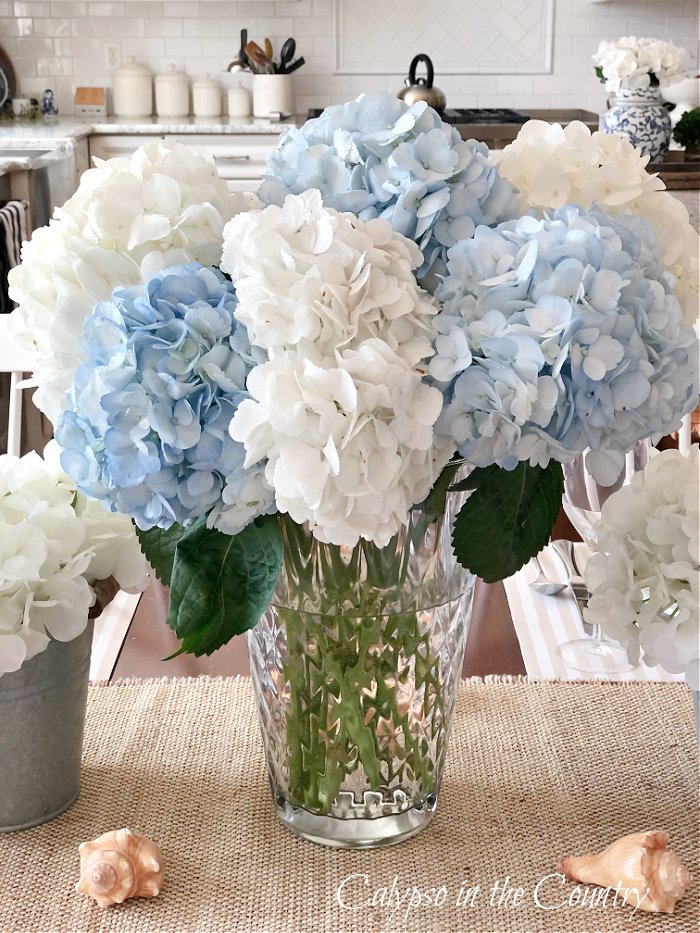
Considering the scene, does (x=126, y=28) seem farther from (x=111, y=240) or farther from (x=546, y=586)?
(x=111, y=240)

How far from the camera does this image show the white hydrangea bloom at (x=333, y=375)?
541 mm

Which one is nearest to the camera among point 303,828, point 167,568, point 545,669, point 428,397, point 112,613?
point 428,397

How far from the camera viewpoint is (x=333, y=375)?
0.54m

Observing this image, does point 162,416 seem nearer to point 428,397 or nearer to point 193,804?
point 428,397

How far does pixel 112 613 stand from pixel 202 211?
643mm

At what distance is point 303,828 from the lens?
79 centimetres

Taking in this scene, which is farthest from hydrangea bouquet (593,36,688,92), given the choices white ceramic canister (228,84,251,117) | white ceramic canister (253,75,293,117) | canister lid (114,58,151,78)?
canister lid (114,58,151,78)

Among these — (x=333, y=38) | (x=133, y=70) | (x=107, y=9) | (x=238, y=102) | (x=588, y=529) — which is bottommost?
(x=588, y=529)

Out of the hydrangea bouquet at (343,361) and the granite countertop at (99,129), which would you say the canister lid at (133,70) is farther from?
the hydrangea bouquet at (343,361)

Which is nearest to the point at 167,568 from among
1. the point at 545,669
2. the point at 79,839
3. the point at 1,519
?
the point at 1,519

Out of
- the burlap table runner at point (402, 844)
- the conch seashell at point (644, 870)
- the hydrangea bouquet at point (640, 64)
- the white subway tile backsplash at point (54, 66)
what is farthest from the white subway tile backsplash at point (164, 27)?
the conch seashell at point (644, 870)

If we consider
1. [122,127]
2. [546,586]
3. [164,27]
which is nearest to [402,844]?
[546,586]

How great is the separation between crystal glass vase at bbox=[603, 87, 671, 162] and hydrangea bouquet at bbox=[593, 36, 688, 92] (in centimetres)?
3

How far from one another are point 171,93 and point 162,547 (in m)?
4.34
